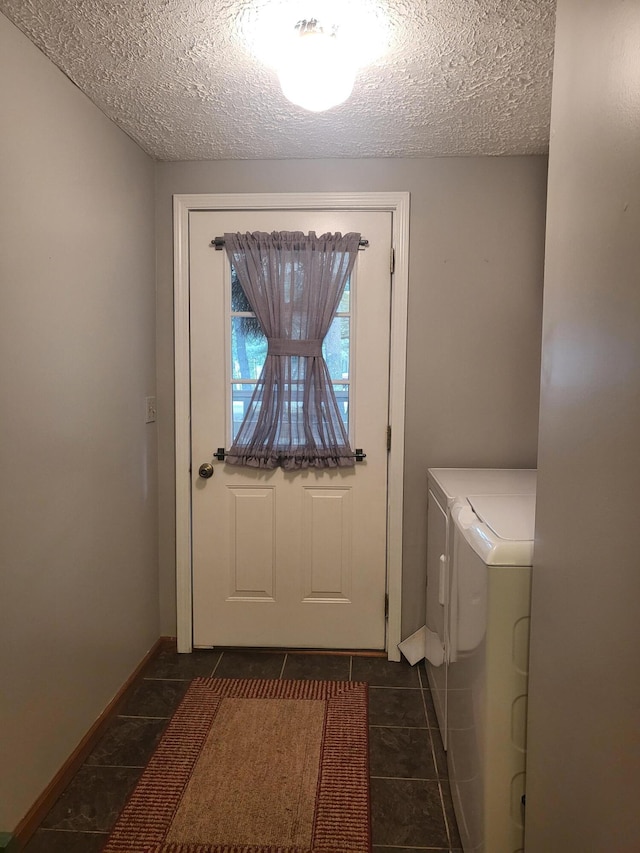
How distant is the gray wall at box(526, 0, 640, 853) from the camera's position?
31.0 inches

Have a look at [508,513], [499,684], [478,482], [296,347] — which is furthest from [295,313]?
[499,684]

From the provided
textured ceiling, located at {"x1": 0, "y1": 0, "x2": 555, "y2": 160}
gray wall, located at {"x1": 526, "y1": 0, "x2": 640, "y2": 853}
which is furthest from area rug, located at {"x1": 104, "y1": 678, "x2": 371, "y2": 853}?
textured ceiling, located at {"x1": 0, "y1": 0, "x2": 555, "y2": 160}

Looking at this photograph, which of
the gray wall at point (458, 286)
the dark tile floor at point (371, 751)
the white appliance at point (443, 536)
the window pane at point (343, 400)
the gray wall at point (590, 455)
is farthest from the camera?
the window pane at point (343, 400)

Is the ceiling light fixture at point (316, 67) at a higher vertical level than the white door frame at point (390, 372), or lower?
higher

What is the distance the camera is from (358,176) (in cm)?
255

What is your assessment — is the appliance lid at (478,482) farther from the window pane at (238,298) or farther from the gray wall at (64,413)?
the gray wall at (64,413)

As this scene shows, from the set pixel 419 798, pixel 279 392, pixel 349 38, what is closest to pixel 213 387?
pixel 279 392

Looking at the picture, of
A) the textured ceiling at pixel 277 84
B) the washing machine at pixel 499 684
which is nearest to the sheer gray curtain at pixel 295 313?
the textured ceiling at pixel 277 84

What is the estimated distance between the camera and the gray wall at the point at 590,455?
0.79 m

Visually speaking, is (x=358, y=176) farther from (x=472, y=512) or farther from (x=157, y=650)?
(x=157, y=650)

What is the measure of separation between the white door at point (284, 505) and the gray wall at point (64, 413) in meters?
0.30

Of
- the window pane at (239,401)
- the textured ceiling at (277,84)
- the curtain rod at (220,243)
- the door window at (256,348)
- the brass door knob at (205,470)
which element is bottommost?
the brass door knob at (205,470)

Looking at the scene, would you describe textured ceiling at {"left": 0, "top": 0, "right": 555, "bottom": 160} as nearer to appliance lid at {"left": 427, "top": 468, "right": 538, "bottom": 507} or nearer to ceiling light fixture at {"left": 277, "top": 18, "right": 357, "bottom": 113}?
ceiling light fixture at {"left": 277, "top": 18, "right": 357, "bottom": 113}

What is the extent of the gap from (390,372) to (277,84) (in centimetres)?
125
